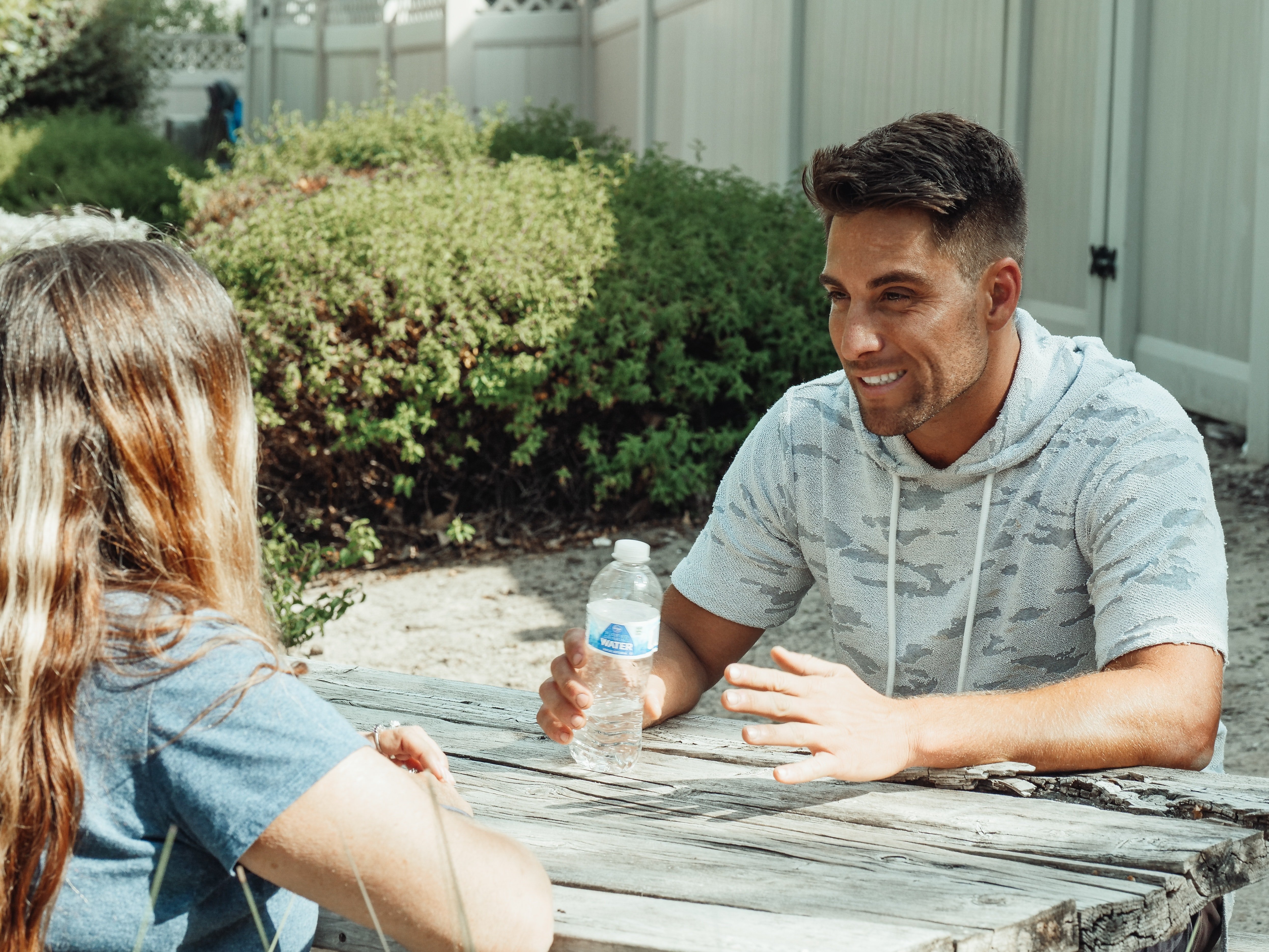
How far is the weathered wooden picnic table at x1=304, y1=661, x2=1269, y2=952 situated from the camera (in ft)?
5.12

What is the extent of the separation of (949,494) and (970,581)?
17cm

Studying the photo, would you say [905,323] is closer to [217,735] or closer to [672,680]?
[672,680]

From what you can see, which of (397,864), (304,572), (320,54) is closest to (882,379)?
(397,864)

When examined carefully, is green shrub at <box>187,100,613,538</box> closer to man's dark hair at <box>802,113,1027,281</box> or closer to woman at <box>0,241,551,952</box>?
man's dark hair at <box>802,113,1027,281</box>

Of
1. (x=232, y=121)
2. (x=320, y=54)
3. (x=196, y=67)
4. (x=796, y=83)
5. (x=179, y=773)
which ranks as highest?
(x=196, y=67)

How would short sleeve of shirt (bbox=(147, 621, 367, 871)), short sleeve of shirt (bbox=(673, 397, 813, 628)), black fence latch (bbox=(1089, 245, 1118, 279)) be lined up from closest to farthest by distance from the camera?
1. short sleeve of shirt (bbox=(147, 621, 367, 871))
2. short sleeve of shirt (bbox=(673, 397, 813, 628))
3. black fence latch (bbox=(1089, 245, 1118, 279))

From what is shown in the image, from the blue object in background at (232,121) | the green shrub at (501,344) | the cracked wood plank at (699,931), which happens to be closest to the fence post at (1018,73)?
the green shrub at (501,344)

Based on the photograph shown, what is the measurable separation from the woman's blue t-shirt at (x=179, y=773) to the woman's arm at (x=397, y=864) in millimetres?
29

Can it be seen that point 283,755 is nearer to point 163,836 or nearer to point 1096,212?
point 163,836

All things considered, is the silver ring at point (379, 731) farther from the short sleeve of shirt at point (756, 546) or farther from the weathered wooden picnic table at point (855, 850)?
the short sleeve of shirt at point (756, 546)

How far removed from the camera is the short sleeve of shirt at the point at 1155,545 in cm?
215

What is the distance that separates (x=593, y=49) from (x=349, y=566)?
11.7 metres

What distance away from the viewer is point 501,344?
624 cm

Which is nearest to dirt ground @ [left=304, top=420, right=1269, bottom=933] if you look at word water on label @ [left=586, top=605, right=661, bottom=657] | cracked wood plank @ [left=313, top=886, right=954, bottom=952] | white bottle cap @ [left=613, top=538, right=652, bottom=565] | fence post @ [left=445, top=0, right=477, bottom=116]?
white bottle cap @ [left=613, top=538, right=652, bottom=565]
